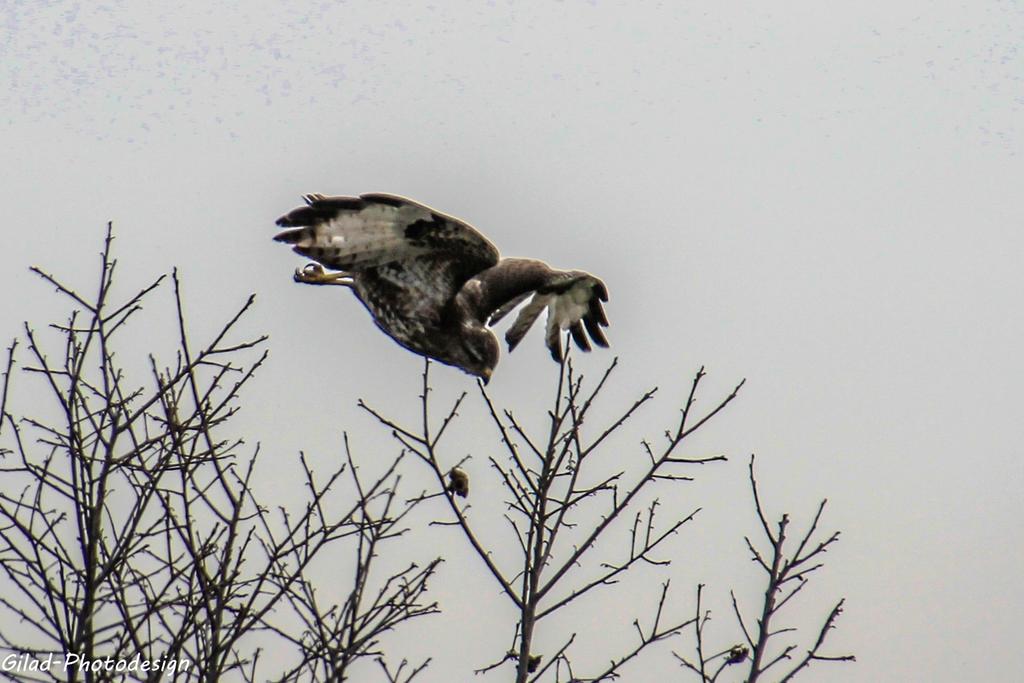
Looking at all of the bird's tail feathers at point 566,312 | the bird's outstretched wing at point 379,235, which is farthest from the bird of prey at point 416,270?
A: the bird's tail feathers at point 566,312

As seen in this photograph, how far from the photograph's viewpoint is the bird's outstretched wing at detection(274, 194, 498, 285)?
6.82 metres

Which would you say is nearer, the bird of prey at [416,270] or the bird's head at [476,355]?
the bird of prey at [416,270]

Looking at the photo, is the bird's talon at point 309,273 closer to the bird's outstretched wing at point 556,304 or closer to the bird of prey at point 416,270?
the bird of prey at point 416,270

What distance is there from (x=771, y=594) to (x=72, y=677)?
2819 millimetres

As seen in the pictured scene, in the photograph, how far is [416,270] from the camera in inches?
290

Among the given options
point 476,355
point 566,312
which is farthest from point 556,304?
point 476,355

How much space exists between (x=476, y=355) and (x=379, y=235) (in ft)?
3.04

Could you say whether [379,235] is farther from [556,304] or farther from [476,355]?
[556,304]

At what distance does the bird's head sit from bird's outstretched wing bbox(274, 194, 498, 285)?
352 millimetres

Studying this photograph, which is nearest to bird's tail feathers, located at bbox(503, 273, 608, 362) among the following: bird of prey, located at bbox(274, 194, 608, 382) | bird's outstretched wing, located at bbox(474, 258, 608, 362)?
bird's outstretched wing, located at bbox(474, 258, 608, 362)

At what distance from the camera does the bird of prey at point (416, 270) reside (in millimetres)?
6879

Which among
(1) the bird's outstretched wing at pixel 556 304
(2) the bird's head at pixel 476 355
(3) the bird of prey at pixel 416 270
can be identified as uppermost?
(1) the bird's outstretched wing at pixel 556 304

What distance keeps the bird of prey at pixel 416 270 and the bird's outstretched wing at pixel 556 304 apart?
20 millimetres

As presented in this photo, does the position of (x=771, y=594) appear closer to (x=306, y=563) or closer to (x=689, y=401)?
(x=689, y=401)
